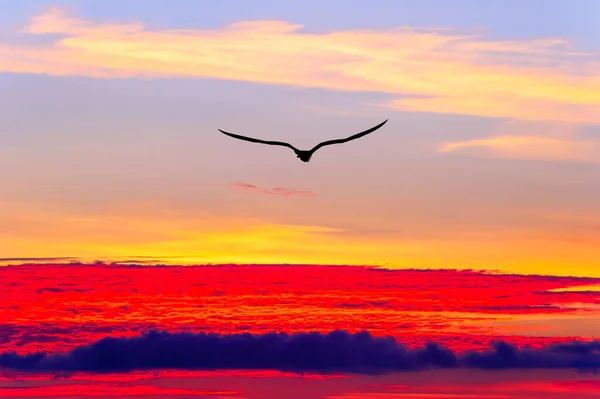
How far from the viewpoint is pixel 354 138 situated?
178ft

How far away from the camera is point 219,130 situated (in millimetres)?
52500

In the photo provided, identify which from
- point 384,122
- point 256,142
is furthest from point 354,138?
point 256,142

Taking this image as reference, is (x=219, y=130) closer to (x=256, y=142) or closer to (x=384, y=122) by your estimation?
(x=256, y=142)

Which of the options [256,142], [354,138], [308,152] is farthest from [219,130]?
[354,138]

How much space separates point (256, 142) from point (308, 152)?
4.08 m

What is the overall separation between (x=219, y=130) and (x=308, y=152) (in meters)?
6.96

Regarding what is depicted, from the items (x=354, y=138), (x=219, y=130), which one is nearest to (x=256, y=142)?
(x=219, y=130)

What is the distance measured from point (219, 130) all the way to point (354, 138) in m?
10.3

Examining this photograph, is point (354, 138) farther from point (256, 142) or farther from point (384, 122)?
point (256, 142)

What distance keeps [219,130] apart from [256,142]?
9.48ft

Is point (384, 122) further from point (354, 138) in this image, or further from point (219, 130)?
point (219, 130)

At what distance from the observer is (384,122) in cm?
5231

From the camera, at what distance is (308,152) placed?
177 ft

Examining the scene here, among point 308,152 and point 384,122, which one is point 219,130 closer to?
point 308,152
